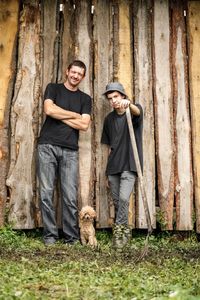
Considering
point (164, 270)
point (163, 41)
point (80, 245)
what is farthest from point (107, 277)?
point (163, 41)

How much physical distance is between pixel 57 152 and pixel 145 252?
2123 millimetres

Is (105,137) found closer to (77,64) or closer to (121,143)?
(121,143)

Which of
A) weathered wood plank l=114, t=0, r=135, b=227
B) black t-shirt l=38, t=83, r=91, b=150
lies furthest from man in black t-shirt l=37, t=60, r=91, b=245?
weathered wood plank l=114, t=0, r=135, b=227

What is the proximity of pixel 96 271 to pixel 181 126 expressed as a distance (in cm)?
346

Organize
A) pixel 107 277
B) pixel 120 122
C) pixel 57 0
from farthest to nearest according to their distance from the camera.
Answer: pixel 57 0 → pixel 120 122 → pixel 107 277

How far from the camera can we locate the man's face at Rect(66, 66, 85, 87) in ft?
23.6

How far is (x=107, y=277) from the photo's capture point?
4.58 m

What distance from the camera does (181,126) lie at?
7770 mm

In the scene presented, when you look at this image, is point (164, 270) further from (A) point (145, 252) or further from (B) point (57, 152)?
(B) point (57, 152)

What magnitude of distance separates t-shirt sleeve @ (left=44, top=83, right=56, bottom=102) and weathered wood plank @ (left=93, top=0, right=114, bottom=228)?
2.30ft

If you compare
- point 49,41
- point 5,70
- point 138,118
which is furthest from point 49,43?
point 138,118

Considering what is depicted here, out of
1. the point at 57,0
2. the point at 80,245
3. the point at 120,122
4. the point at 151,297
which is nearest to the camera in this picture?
the point at 151,297

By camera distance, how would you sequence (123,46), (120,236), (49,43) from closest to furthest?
1. (120,236)
2. (49,43)
3. (123,46)

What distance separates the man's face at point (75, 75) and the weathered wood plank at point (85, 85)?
410 mm
